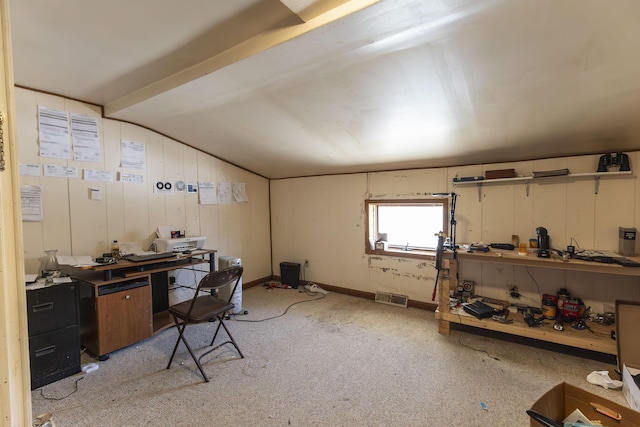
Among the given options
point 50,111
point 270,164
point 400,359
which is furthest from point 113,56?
point 400,359

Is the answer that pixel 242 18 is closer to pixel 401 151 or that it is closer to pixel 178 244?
pixel 401 151

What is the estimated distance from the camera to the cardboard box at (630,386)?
1.68 m

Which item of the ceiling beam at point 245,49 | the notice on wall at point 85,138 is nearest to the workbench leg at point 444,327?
the ceiling beam at point 245,49

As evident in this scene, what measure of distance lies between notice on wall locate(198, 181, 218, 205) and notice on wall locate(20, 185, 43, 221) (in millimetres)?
1538

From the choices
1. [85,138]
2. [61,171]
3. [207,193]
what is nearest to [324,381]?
[207,193]

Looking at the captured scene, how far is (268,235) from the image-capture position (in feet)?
15.8

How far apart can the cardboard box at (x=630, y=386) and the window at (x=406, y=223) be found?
1.74 m

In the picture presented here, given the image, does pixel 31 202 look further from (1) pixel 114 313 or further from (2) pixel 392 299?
(2) pixel 392 299

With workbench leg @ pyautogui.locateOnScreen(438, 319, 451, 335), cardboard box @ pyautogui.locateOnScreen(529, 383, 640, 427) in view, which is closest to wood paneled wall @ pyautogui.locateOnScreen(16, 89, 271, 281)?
workbench leg @ pyautogui.locateOnScreen(438, 319, 451, 335)

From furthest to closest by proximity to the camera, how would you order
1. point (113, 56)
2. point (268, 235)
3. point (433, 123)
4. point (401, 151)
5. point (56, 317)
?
point (268, 235)
point (401, 151)
point (433, 123)
point (56, 317)
point (113, 56)

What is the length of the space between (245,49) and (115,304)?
7.57ft

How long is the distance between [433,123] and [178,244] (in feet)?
9.19

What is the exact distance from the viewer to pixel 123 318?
97.3 inches

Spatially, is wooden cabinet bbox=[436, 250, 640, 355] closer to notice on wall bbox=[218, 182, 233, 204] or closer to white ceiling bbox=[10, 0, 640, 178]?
white ceiling bbox=[10, 0, 640, 178]
